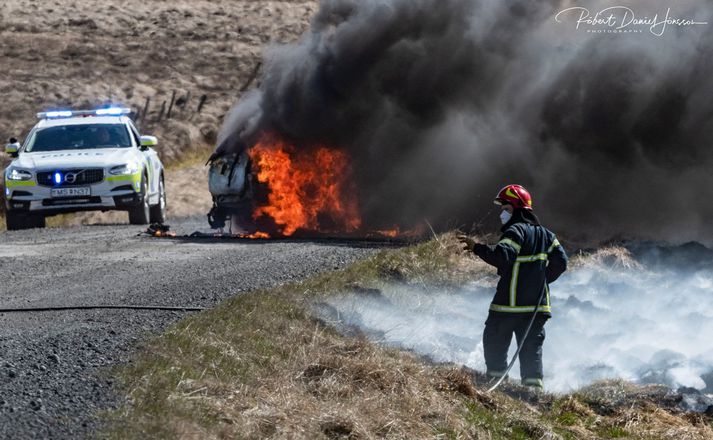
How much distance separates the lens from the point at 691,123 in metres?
15.5

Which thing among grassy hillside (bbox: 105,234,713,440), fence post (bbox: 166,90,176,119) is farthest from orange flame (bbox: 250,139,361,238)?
fence post (bbox: 166,90,176,119)

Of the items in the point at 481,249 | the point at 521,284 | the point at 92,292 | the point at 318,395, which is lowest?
the point at 92,292

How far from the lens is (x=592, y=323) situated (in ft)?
37.1

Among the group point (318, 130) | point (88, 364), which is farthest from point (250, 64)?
point (88, 364)

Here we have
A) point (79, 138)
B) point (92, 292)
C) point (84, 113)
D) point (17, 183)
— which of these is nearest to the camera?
point (92, 292)

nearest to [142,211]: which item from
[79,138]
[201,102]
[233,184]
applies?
[79,138]

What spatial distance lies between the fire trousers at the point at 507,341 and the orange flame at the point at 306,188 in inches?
287

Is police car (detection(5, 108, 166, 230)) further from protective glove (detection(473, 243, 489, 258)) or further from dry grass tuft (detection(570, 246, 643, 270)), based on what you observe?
protective glove (detection(473, 243, 489, 258))

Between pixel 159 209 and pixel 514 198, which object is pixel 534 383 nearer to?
pixel 514 198

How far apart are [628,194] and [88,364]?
34.0ft

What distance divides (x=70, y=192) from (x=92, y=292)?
6.95 m

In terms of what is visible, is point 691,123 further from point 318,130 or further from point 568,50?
point 318,130

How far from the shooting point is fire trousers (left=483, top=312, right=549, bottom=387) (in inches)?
318

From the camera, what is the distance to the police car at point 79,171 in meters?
16.8
